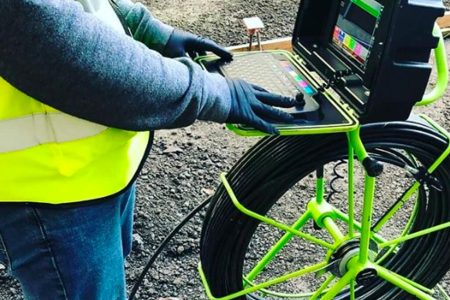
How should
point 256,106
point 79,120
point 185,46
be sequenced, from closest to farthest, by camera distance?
1. point 79,120
2. point 256,106
3. point 185,46

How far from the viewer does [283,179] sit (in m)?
1.67

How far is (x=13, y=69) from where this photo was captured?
1101 mm

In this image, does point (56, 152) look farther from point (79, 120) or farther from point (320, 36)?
point (320, 36)

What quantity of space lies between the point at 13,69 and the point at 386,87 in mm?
710

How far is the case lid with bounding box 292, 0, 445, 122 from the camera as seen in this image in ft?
4.32

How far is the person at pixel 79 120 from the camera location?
3.62 feet

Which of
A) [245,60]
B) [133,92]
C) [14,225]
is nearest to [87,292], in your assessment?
[14,225]

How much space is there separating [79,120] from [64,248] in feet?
0.93

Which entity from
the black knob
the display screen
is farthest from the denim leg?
the display screen

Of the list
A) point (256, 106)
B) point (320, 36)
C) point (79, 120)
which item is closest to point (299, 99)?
point (256, 106)

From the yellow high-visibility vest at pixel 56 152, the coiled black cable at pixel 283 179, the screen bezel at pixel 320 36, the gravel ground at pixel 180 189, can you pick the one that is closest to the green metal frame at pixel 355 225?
the coiled black cable at pixel 283 179

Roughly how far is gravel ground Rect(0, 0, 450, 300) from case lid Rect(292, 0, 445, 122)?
1.03 m

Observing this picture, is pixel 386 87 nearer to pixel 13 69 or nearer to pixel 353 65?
pixel 353 65

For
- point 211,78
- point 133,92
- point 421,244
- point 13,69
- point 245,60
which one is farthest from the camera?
point 421,244
